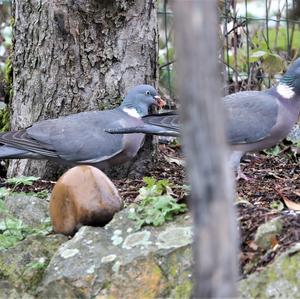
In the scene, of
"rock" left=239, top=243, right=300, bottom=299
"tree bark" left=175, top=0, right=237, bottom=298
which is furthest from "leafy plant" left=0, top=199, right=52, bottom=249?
"tree bark" left=175, top=0, right=237, bottom=298

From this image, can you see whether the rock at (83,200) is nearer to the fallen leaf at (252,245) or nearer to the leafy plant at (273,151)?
the fallen leaf at (252,245)

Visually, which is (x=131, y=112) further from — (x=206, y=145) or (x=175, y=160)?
(x=206, y=145)

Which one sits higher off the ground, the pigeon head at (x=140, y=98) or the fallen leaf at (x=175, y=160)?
the pigeon head at (x=140, y=98)

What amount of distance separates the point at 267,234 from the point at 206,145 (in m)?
2.03

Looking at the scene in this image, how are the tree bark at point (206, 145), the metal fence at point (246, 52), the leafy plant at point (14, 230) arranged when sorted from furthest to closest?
the metal fence at point (246, 52) < the leafy plant at point (14, 230) < the tree bark at point (206, 145)

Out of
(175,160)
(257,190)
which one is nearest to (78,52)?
(175,160)

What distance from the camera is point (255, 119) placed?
6.51 metres

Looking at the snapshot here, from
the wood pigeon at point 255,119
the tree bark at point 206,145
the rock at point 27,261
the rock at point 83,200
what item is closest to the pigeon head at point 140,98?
the wood pigeon at point 255,119

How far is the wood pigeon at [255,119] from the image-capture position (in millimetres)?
6367

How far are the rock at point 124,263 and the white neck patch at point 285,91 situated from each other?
8.28ft

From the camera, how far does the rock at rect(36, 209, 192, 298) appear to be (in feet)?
13.8

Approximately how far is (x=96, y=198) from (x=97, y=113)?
165cm

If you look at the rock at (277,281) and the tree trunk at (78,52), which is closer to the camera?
the rock at (277,281)

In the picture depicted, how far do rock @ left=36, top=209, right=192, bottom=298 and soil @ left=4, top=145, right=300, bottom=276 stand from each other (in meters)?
0.29
